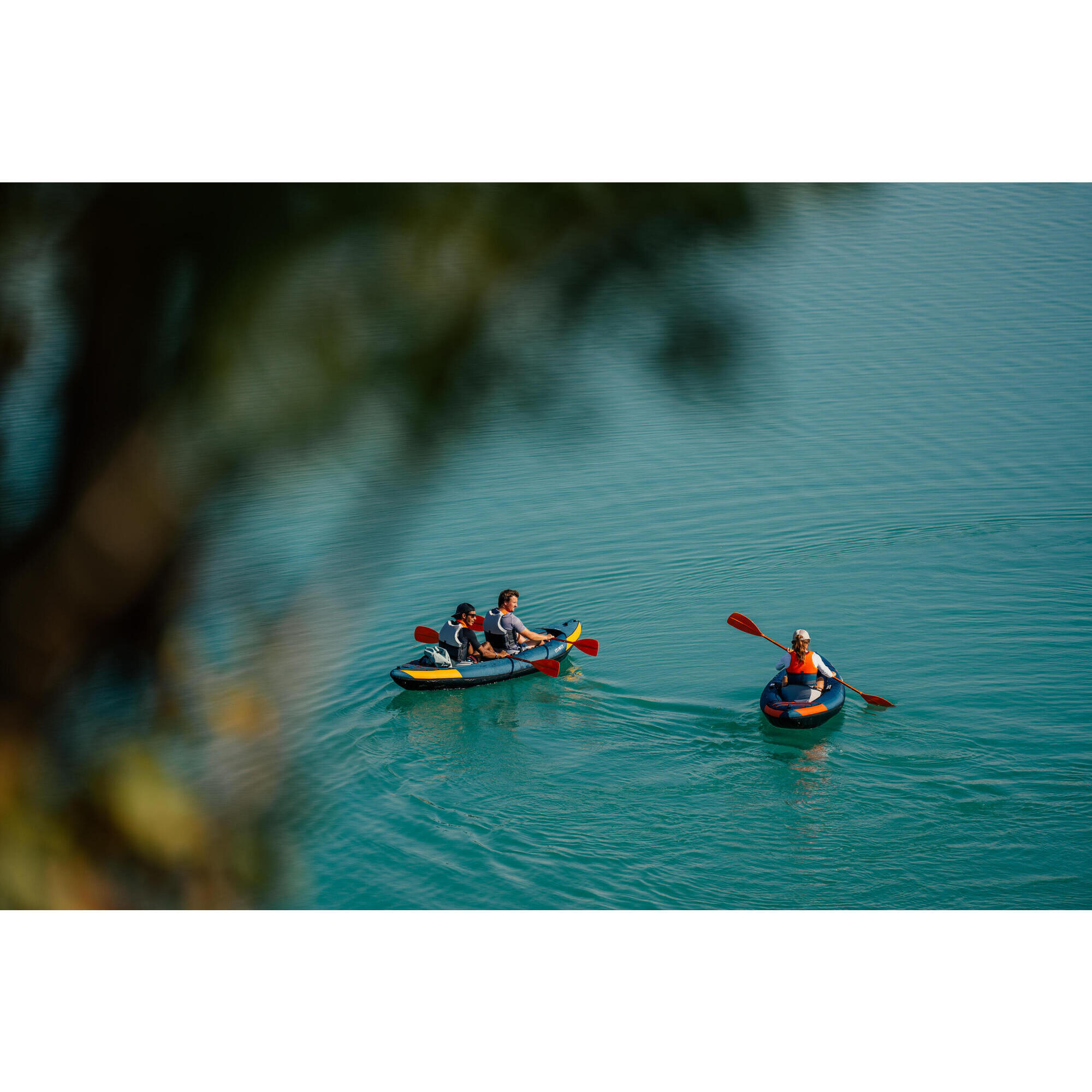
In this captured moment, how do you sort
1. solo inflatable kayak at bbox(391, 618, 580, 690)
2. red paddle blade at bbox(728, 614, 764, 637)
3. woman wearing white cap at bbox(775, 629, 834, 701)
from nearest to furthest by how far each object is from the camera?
woman wearing white cap at bbox(775, 629, 834, 701) < red paddle blade at bbox(728, 614, 764, 637) < solo inflatable kayak at bbox(391, 618, 580, 690)

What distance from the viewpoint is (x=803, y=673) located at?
25.8 ft

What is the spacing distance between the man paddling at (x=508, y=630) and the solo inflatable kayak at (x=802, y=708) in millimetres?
2085

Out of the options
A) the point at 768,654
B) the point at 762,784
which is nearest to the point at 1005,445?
the point at 768,654

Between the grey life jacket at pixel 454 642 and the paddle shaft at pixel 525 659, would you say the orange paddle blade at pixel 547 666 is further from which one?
the grey life jacket at pixel 454 642

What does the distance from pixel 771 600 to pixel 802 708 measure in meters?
2.69

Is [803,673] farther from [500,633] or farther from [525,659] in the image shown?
[500,633]

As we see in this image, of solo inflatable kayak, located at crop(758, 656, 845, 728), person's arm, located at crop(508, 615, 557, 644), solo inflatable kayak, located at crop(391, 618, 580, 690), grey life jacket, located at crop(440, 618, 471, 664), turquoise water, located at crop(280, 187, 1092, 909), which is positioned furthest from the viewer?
person's arm, located at crop(508, 615, 557, 644)

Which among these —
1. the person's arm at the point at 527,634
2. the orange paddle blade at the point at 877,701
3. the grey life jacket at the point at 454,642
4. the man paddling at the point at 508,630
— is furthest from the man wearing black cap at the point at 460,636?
the orange paddle blade at the point at 877,701

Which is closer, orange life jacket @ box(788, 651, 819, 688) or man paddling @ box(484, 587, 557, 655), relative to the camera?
orange life jacket @ box(788, 651, 819, 688)

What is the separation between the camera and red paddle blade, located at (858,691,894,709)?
8.09 metres

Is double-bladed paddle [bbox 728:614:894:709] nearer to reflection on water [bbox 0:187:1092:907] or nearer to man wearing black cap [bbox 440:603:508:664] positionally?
reflection on water [bbox 0:187:1092:907]

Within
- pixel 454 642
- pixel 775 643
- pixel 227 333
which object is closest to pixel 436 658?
pixel 454 642

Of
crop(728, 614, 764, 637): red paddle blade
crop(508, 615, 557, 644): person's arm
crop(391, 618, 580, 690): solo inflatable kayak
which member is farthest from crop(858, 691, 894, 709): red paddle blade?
crop(508, 615, 557, 644): person's arm

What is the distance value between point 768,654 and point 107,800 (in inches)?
300
